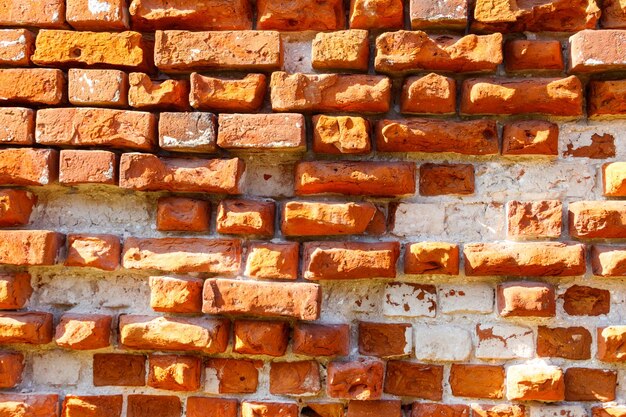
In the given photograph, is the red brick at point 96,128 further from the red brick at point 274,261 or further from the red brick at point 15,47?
the red brick at point 274,261

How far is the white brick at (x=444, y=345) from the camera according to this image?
153 centimetres

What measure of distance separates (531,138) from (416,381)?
63cm

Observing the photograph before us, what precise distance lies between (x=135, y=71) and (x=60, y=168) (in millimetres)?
296

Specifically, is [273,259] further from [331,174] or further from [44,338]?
[44,338]

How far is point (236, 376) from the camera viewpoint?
5.09ft

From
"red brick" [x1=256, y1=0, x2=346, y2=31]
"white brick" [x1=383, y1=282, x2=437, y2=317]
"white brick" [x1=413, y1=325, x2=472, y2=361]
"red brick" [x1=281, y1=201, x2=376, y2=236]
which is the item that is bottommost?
"white brick" [x1=413, y1=325, x2=472, y2=361]

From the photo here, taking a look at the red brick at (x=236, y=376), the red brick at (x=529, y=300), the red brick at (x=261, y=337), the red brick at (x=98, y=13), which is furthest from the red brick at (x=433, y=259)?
the red brick at (x=98, y=13)

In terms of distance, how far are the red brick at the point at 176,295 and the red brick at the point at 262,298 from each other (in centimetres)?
3

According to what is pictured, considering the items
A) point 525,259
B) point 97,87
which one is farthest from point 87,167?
point 525,259

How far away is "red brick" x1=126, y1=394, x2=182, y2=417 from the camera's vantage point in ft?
5.15

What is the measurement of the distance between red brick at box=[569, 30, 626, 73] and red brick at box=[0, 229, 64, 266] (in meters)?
1.31

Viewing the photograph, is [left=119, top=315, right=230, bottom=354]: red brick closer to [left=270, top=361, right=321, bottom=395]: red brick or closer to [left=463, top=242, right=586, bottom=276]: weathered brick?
[left=270, top=361, right=321, bottom=395]: red brick

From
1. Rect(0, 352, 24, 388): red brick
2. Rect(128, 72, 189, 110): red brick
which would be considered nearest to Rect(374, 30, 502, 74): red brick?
Rect(128, 72, 189, 110): red brick

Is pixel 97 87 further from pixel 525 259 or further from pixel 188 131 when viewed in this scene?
pixel 525 259
